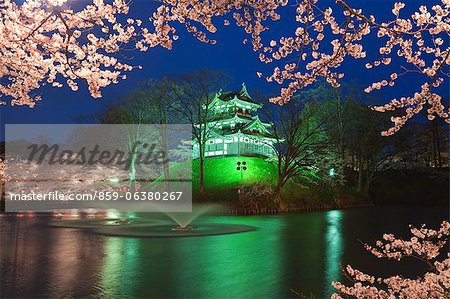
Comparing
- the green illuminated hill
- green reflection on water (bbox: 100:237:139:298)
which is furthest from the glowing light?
green reflection on water (bbox: 100:237:139:298)

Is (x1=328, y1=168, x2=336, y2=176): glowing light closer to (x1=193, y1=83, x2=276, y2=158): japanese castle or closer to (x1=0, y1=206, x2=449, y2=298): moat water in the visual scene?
(x1=193, y1=83, x2=276, y2=158): japanese castle

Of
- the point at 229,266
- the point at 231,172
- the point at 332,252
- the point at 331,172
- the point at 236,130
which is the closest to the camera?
the point at 229,266

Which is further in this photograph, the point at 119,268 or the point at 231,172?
the point at 231,172

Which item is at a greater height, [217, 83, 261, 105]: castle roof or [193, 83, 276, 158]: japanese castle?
[217, 83, 261, 105]: castle roof

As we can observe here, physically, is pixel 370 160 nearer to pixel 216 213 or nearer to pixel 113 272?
pixel 216 213

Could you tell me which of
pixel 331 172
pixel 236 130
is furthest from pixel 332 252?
pixel 236 130

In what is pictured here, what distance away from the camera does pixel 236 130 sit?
178 ft

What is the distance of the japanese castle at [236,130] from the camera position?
5484 cm

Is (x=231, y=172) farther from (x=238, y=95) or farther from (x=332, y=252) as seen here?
(x=332, y=252)

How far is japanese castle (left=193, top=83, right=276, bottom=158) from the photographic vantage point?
5484 centimetres

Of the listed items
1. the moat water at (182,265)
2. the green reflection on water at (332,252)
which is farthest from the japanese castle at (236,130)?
the moat water at (182,265)

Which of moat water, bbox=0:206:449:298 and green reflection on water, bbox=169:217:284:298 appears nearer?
moat water, bbox=0:206:449:298

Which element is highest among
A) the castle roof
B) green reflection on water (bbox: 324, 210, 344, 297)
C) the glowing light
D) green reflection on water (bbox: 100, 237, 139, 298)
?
the castle roof

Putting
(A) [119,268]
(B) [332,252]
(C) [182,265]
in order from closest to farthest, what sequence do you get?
(A) [119,268]
(C) [182,265]
(B) [332,252]
